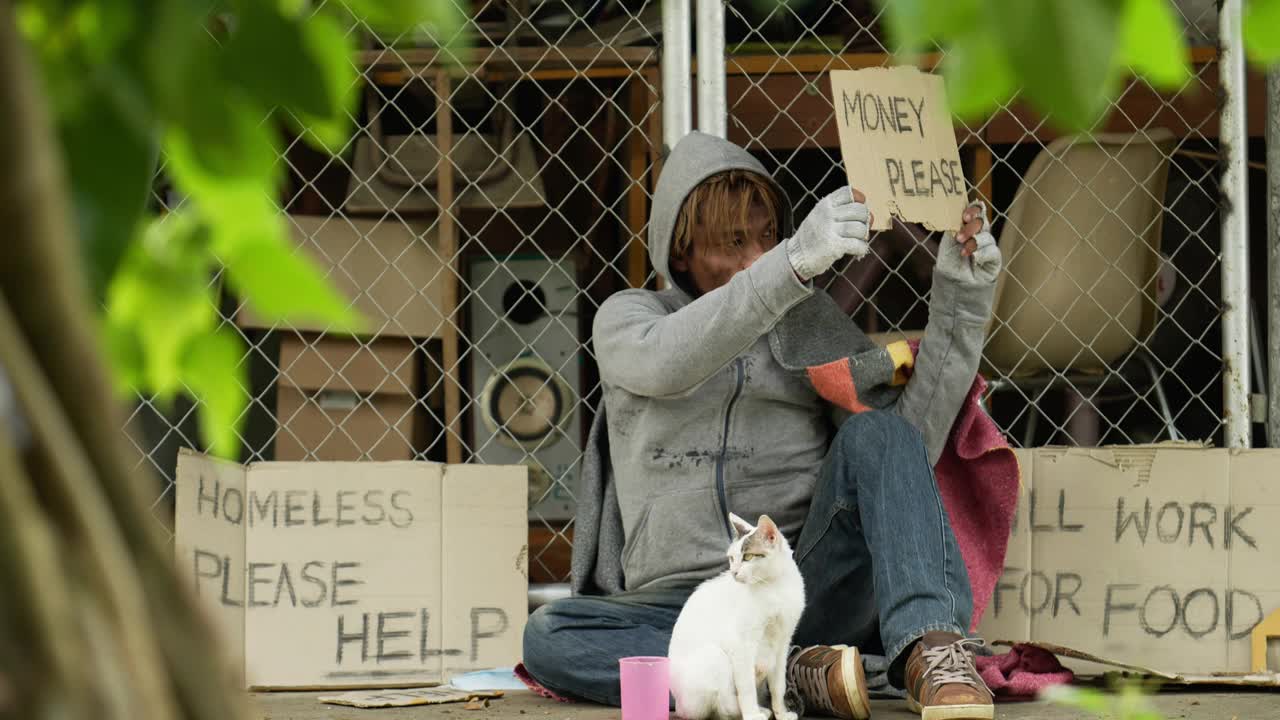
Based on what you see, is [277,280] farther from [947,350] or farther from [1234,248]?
[1234,248]

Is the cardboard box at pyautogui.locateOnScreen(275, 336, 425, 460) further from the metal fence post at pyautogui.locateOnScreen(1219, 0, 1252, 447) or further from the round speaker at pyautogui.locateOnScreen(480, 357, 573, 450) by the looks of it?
the metal fence post at pyautogui.locateOnScreen(1219, 0, 1252, 447)

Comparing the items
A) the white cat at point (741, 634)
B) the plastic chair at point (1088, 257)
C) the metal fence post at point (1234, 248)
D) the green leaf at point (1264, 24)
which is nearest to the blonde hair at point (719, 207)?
the white cat at point (741, 634)

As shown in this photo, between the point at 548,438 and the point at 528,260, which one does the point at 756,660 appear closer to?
the point at 548,438

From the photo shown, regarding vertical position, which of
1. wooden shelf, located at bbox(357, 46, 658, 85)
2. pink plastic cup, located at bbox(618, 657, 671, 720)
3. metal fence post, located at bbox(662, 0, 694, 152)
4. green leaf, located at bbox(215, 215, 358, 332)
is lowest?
pink plastic cup, located at bbox(618, 657, 671, 720)

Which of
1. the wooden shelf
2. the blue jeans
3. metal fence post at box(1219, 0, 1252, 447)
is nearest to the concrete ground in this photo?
the blue jeans

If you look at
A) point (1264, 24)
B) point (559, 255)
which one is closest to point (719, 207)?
point (559, 255)

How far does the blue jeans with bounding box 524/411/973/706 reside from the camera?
2395 mm

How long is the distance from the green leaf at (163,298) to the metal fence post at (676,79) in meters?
2.35

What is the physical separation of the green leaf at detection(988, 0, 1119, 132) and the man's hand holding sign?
6.34ft

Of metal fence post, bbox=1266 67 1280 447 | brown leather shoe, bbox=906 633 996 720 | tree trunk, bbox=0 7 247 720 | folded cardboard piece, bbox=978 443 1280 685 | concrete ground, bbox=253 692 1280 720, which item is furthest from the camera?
metal fence post, bbox=1266 67 1280 447

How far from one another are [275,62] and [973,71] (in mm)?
291

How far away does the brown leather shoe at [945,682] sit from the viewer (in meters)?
2.20

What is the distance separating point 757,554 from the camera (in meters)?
2.23

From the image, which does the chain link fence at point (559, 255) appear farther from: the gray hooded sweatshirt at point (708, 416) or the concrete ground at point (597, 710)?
the concrete ground at point (597, 710)
